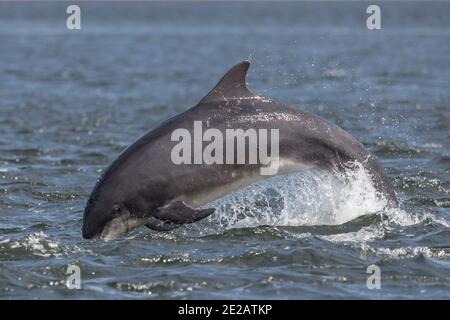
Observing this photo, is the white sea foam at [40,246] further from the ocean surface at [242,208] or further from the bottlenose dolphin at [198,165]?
the bottlenose dolphin at [198,165]

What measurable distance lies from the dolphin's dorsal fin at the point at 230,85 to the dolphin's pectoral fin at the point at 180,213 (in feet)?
4.92

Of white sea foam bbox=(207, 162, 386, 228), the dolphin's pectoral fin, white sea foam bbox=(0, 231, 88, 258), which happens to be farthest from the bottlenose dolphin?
white sea foam bbox=(0, 231, 88, 258)

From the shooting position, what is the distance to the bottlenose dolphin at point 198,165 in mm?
13344

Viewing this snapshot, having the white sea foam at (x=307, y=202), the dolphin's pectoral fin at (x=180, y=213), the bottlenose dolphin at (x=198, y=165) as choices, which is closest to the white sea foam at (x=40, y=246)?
the bottlenose dolphin at (x=198, y=165)

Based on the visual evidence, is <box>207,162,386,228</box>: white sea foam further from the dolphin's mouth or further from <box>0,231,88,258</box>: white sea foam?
<box>0,231,88,258</box>: white sea foam

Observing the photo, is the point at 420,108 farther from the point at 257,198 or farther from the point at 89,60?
the point at 89,60

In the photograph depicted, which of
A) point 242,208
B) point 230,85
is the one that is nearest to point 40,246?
point 230,85

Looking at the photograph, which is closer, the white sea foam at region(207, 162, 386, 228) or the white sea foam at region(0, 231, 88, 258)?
the white sea foam at region(0, 231, 88, 258)

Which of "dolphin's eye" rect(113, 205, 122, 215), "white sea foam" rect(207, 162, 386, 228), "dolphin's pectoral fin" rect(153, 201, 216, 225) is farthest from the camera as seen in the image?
"white sea foam" rect(207, 162, 386, 228)

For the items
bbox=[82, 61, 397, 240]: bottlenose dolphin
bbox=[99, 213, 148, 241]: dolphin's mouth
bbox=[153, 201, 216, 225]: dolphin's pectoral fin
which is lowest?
bbox=[99, 213, 148, 241]: dolphin's mouth

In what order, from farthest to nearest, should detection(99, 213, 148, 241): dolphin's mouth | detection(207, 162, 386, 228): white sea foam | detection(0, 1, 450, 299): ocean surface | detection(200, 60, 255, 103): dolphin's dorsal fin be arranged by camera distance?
detection(207, 162, 386, 228): white sea foam → detection(200, 60, 255, 103): dolphin's dorsal fin → detection(99, 213, 148, 241): dolphin's mouth → detection(0, 1, 450, 299): ocean surface

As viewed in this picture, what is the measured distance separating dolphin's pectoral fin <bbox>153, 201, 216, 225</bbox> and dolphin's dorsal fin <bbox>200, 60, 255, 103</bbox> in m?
1.50

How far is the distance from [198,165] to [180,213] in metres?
0.79

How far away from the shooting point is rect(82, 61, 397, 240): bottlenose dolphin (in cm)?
1334
